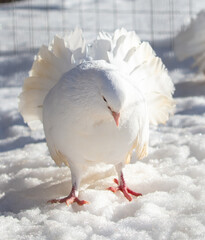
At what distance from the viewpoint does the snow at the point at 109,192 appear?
2.14 metres

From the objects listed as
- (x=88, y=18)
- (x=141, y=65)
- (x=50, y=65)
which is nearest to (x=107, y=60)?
(x=141, y=65)

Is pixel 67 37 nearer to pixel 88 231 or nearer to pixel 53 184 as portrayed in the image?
pixel 53 184

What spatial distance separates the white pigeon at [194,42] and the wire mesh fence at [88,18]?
619 millimetres

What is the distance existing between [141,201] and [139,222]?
244mm

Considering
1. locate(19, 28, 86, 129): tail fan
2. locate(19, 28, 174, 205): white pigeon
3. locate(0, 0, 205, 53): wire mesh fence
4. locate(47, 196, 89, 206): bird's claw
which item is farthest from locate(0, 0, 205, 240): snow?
locate(0, 0, 205, 53): wire mesh fence

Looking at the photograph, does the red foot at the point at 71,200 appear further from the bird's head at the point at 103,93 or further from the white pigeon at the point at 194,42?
the white pigeon at the point at 194,42

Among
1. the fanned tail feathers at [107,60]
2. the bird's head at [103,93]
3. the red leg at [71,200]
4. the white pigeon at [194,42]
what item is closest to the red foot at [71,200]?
the red leg at [71,200]

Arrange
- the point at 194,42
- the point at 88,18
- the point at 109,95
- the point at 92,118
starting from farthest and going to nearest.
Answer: the point at 88,18 < the point at 194,42 < the point at 92,118 < the point at 109,95

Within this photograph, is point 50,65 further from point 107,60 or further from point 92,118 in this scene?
point 92,118

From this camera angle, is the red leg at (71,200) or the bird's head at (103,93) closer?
the bird's head at (103,93)

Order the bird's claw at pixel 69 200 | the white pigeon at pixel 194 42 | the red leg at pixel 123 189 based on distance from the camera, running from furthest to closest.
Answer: the white pigeon at pixel 194 42 → the red leg at pixel 123 189 → the bird's claw at pixel 69 200

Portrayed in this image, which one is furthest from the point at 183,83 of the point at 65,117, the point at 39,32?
the point at 65,117

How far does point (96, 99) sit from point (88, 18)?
3695 mm

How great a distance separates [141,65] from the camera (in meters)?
2.75
